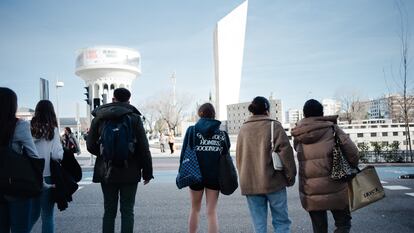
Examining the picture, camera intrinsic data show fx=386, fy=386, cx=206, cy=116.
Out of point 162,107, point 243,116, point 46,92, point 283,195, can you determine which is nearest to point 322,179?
point 283,195

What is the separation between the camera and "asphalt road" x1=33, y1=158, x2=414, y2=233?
559 centimetres

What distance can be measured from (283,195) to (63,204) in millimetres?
2379

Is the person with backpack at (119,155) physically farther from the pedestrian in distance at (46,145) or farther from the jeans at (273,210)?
the jeans at (273,210)

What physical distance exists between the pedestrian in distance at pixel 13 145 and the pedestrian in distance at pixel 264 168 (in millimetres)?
2157

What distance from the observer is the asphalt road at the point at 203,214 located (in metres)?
5.59

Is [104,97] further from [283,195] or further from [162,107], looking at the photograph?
[162,107]

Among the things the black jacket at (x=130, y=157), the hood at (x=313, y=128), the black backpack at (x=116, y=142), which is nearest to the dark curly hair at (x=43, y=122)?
the black jacket at (x=130, y=157)

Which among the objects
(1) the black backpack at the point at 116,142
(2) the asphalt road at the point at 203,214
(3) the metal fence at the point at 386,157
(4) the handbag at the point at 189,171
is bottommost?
(3) the metal fence at the point at 386,157

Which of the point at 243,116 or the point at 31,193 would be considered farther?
the point at 243,116

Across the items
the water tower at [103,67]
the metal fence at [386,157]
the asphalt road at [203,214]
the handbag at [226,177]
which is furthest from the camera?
the water tower at [103,67]

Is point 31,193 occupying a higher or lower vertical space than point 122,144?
lower

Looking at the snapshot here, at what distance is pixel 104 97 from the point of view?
1783cm

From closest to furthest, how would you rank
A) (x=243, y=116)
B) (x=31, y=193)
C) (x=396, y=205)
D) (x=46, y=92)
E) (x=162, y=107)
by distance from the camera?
(x=31, y=193) → (x=396, y=205) → (x=46, y=92) → (x=162, y=107) → (x=243, y=116)

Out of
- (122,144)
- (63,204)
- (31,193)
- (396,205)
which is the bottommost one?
(396,205)
